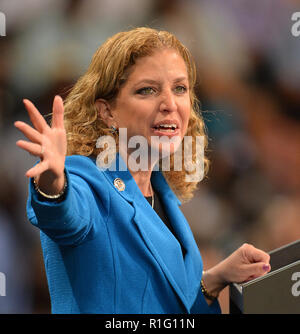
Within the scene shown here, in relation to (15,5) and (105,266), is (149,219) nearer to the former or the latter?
(105,266)

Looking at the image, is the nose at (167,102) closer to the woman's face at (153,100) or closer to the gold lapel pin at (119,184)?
the woman's face at (153,100)

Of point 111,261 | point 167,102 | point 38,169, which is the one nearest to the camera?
point 38,169

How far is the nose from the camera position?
927mm

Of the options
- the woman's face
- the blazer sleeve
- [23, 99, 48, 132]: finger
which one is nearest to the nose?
the woman's face

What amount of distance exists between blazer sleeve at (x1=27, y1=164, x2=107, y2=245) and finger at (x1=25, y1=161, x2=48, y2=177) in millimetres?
46

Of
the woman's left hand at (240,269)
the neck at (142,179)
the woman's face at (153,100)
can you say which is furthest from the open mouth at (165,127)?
the woman's left hand at (240,269)

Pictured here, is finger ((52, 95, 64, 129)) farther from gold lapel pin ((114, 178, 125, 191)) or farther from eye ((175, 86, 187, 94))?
eye ((175, 86, 187, 94))

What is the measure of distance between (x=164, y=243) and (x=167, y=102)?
253 mm

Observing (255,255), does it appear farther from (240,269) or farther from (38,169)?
(38,169)

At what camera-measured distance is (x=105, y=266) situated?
82 cm

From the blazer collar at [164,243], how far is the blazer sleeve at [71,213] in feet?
0.23

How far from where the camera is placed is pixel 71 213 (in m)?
0.70

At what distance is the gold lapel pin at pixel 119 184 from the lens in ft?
2.89

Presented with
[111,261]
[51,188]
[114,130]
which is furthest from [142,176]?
[51,188]
